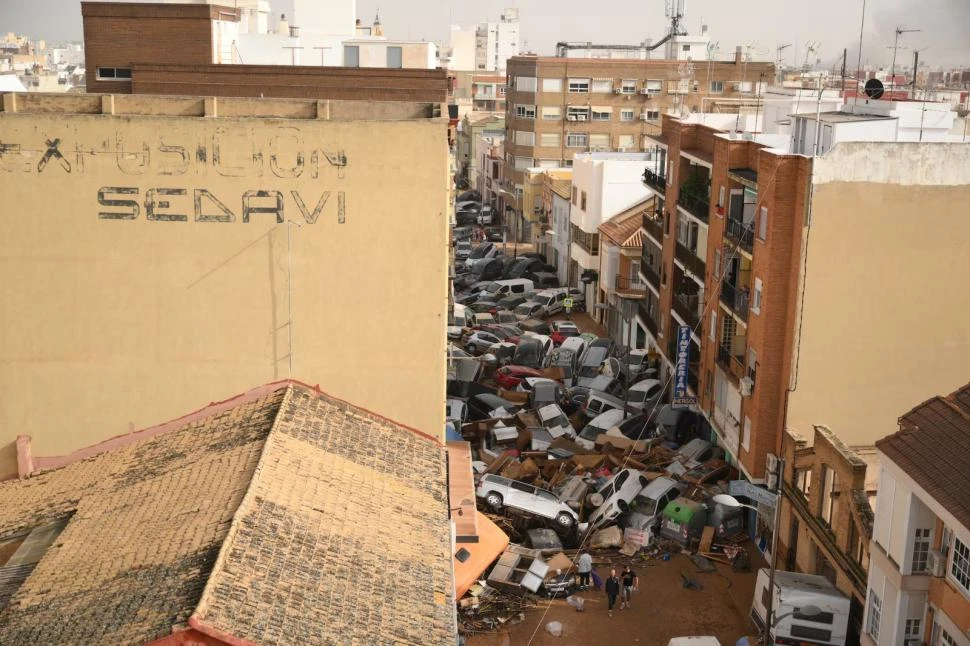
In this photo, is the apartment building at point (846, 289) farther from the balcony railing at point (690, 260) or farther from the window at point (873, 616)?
the window at point (873, 616)

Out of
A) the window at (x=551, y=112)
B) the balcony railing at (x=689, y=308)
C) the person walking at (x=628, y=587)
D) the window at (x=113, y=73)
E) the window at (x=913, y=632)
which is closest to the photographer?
the window at (x=913, y=632)

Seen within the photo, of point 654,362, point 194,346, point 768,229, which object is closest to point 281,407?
point 194,346

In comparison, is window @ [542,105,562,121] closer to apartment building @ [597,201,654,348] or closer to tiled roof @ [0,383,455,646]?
apartment building @ [597,201,654,348]

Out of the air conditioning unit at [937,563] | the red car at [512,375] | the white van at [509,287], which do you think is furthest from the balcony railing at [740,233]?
the white van at [509,287]

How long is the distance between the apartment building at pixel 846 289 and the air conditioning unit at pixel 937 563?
9.21 m

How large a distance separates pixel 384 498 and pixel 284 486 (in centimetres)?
201

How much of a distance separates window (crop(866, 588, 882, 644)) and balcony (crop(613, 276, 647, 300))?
85.0ft

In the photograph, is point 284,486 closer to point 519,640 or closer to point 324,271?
point 324,271

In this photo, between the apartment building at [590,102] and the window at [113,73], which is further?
the apartment building at [590,102]

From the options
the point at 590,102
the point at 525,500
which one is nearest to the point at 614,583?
the point at 525,500

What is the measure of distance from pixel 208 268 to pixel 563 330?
3038cm

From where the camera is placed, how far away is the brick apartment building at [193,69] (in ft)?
111

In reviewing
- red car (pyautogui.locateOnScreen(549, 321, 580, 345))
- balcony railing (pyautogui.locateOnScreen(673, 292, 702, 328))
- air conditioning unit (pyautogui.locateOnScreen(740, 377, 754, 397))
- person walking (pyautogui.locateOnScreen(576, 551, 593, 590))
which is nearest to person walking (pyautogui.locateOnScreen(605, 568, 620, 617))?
person walking (pyautogui.locateOnScreen(576, 551, 593, 590))

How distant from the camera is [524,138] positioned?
8138 centimetres
